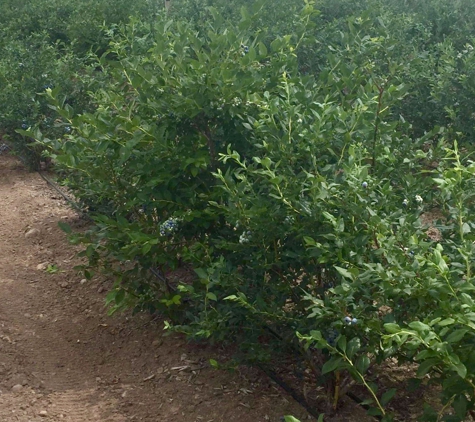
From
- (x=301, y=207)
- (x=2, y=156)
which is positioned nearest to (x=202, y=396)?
(x=301, y=207)

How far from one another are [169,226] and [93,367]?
994 mm

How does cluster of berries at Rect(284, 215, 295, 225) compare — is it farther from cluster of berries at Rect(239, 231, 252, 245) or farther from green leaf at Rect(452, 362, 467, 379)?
green leaf at Rect(452, 362, 467, 379)

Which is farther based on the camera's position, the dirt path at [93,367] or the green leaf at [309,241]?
the dirt path at [93,367]

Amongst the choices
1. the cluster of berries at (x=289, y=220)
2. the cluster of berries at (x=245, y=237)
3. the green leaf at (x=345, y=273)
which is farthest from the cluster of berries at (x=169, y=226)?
the green leaf at (x=345, y=273)

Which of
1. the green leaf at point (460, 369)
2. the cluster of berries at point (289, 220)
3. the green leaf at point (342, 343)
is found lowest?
the green leaf at point (342, 343)

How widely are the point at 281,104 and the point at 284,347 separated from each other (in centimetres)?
105

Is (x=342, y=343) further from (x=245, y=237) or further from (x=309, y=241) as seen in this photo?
(x=245, y=237)

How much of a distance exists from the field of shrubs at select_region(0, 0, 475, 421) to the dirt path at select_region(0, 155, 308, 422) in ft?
0.61

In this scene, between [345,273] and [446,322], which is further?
[345,273]

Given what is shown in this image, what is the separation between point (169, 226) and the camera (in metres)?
3.63

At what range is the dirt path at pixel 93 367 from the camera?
365cm

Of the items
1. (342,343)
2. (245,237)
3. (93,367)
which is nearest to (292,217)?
(245,237)

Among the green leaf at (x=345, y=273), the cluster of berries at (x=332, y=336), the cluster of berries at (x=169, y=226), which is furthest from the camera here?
the cluster of berries at (x=169, y=226)

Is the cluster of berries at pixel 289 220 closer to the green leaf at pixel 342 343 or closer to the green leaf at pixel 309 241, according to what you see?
the green leaf at pixel 309 241
